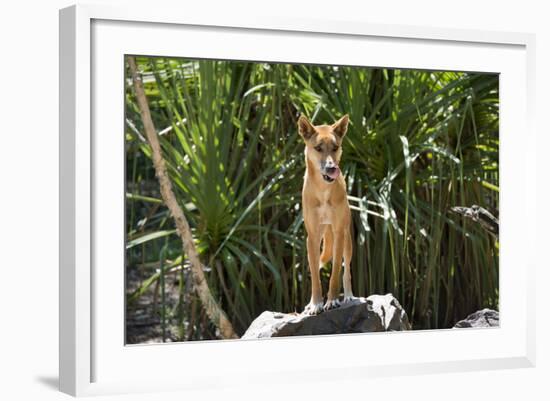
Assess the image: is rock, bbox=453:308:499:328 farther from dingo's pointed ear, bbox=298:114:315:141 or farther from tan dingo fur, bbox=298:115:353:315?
dingo's pointed ear, bbox=298:114:315:141

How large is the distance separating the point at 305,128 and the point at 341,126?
0.73ft

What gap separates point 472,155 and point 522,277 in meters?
0.92

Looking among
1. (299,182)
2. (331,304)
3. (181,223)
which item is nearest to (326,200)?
(299,182)

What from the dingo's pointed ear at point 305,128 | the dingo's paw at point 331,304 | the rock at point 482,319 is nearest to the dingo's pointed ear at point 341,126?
the dingo's pointed ear at point 305,128

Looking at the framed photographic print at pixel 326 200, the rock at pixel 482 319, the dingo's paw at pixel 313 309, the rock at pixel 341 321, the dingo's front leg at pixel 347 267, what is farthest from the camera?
the rock at pixel 482 319

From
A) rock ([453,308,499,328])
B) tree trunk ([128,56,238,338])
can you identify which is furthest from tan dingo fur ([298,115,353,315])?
rock ([453,308,499,328])

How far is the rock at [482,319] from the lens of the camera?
21.5 feet

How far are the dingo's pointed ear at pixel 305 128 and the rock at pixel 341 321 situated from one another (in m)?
1.02

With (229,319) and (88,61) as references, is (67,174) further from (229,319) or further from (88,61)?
(229,319)

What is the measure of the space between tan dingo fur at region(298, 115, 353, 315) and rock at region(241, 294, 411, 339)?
77 mm

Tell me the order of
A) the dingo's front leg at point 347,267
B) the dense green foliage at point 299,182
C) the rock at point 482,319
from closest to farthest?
the dingo's front leg at point 347,267 < the dense green foliage at point 299,182 < the rock at point 482,319

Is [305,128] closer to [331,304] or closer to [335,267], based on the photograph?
[335,267]

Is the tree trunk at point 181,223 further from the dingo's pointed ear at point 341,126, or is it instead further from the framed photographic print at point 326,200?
the dingo's pointed ear at point 341,126

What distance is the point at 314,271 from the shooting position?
612cm
